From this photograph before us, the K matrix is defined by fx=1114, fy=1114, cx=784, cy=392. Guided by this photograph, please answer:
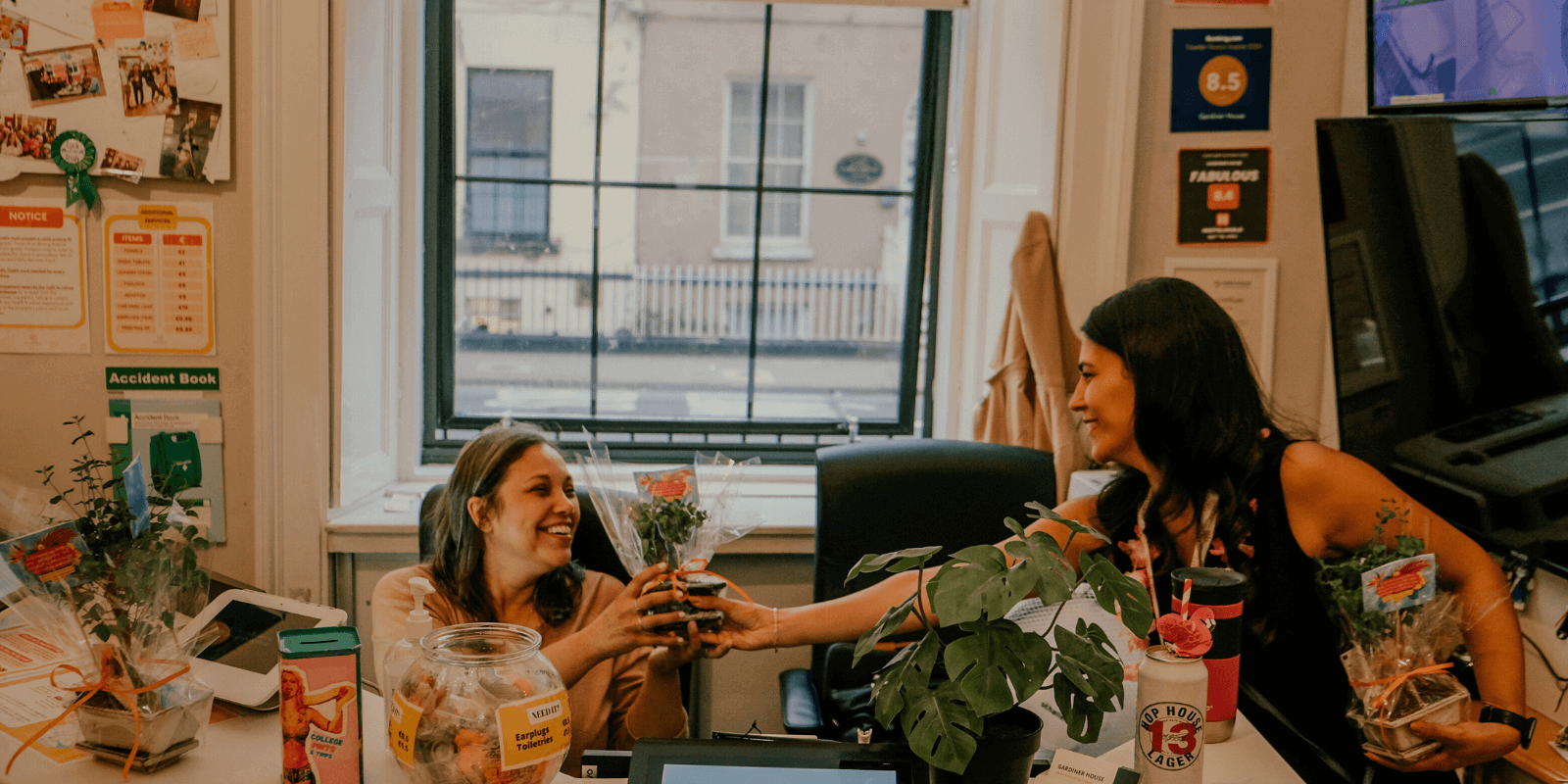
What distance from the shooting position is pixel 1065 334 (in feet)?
8.95

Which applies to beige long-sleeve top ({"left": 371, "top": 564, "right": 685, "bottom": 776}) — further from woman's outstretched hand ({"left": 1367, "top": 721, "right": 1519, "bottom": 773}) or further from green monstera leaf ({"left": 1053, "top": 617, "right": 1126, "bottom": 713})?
woman's outstretched hand ({"left": 1367, "top": 721, "right": 1519, "bottom": 773})

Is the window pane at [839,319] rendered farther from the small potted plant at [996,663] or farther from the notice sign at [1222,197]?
the small potted plant at [996,663]

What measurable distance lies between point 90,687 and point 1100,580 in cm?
134

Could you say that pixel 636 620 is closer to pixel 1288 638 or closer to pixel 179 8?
pixel 1288 638

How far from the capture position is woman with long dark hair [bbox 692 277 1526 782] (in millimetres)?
1788

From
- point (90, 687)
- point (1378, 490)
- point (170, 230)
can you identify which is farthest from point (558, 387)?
point (1378, 490)

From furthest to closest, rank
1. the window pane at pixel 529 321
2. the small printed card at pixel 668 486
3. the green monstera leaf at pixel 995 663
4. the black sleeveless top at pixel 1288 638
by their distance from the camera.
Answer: the window pane at pixel 529 321, the small printed card at pixel 668 486, the black sleeveless top at pixel 1288 638, the green monstera leaf at pixel 995 663

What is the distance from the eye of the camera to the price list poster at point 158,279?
253cm

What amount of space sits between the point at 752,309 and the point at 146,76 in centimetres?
160

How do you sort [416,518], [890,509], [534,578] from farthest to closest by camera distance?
1. [416,518]
2. [890,509]
3. [534,578]

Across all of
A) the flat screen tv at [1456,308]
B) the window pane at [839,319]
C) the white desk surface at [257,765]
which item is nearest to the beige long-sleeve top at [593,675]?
the white desk surface at [257,765]

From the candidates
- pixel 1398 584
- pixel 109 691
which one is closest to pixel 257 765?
pixel 109 691

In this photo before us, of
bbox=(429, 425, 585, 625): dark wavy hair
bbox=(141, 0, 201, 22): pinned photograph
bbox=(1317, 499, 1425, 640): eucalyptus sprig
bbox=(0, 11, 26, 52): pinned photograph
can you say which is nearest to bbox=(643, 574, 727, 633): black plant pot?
bbox=(429, 425, 585, 625): dark wavy hair

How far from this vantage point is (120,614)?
1484mm
